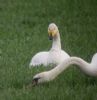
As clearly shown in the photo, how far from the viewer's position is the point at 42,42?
17109mm

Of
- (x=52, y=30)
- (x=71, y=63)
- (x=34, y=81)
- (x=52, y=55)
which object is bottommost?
(x=34, y=81)

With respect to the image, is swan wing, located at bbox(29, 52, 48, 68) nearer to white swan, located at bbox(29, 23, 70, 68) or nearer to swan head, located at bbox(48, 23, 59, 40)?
white swan, located at bbox(29, 23, 70, 68)

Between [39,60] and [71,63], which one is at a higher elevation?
[71,63]

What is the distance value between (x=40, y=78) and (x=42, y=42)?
7.43 metres

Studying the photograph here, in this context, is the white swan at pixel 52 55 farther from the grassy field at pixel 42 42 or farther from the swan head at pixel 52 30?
the grassy field at pixel 42 42

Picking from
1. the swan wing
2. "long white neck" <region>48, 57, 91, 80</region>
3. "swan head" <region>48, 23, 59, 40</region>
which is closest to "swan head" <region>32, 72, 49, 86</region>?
"long white neck" <region>48, 57, 91, 80</region>

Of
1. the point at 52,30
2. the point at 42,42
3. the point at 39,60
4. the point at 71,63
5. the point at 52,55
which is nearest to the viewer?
the point at 71,63

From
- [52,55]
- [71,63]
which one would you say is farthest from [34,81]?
[52,55]

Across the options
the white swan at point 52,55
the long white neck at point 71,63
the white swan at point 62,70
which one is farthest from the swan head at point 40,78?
the white swan at point 52,55

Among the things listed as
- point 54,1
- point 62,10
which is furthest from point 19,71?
point 54,1

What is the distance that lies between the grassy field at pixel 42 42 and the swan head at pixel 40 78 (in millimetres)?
92

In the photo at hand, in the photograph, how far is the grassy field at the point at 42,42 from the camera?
9438 millimetres

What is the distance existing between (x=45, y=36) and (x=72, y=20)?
2.99 metres

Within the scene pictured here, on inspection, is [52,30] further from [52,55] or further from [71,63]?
[71,63]
